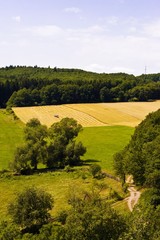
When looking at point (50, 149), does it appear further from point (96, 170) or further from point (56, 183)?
point (96, 170)

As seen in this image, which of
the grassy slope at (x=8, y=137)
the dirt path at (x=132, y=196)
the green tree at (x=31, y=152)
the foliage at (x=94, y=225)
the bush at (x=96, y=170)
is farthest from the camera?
the grassy slope at (x=8, y=137)

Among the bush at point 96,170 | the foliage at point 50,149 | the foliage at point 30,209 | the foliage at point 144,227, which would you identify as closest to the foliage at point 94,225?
the foliage at point 144,227

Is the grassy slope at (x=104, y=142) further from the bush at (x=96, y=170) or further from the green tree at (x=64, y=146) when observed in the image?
the green tree at (x=64, y=146)

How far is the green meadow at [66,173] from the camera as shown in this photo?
2459 inches

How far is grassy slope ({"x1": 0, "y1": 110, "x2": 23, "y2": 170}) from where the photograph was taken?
291 ft

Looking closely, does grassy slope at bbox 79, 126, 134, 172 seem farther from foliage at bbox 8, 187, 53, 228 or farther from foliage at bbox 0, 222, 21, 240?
foliage at bbox 0, 222, 21, 240

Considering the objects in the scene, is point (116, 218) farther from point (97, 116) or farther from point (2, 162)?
point (97, 116)

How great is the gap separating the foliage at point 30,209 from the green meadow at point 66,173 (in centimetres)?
458

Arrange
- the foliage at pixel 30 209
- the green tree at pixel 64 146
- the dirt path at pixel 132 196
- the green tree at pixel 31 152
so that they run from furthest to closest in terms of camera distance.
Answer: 1. the green tree at pixel 64 146
2. the green tree at pixel 31 152
3. the dirt path at pixel 132 196
4. the foliage at pixel 30 209

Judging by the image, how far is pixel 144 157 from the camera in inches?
2350

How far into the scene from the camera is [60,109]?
16162cm

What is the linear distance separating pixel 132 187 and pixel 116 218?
28856 millimetres

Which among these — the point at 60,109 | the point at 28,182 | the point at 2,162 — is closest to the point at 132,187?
the point at 28,182

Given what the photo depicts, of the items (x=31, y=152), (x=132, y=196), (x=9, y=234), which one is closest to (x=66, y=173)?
(x=31, y=152)
